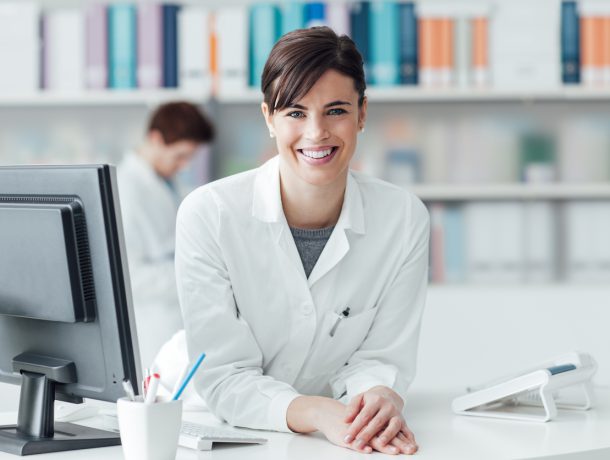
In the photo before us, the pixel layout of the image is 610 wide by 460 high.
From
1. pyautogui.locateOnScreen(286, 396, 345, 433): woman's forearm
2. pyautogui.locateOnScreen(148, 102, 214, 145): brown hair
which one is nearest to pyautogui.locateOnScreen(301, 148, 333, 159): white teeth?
pyautogui.locateOnScreen(286, 396, 345, 433): woman's forearm

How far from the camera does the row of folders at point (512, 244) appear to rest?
327 cm

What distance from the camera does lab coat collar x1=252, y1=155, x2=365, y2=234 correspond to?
1.67 metres

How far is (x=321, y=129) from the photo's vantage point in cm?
161

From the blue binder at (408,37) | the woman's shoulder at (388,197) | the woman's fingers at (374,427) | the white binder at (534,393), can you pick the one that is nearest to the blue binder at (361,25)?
the blue binder at (408,37)

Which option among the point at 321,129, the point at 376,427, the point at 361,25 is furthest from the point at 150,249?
the point at 376,427

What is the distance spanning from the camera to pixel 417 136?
3.44 meters

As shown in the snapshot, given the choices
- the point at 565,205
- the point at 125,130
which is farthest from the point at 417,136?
the point at 125,130

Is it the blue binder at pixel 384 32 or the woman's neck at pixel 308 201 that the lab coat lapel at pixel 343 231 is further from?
the blue binder at pixel 384 32

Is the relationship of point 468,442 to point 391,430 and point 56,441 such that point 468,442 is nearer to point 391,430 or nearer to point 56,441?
point 391,430

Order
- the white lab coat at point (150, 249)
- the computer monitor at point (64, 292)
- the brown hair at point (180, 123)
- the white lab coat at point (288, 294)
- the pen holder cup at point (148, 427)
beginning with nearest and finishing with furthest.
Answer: the pen holder cup at point (148, 427) < the computer monitor at point (64, 292) < the white lab coat at point (288, 294) < the brown hair at point (180, 123) < the white lab coat at point (150, 249)

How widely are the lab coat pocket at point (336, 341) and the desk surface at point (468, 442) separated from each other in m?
0.20

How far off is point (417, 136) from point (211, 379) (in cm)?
207

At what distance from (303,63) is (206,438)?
2.32 feet

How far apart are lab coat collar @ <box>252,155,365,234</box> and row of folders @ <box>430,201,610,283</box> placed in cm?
155
